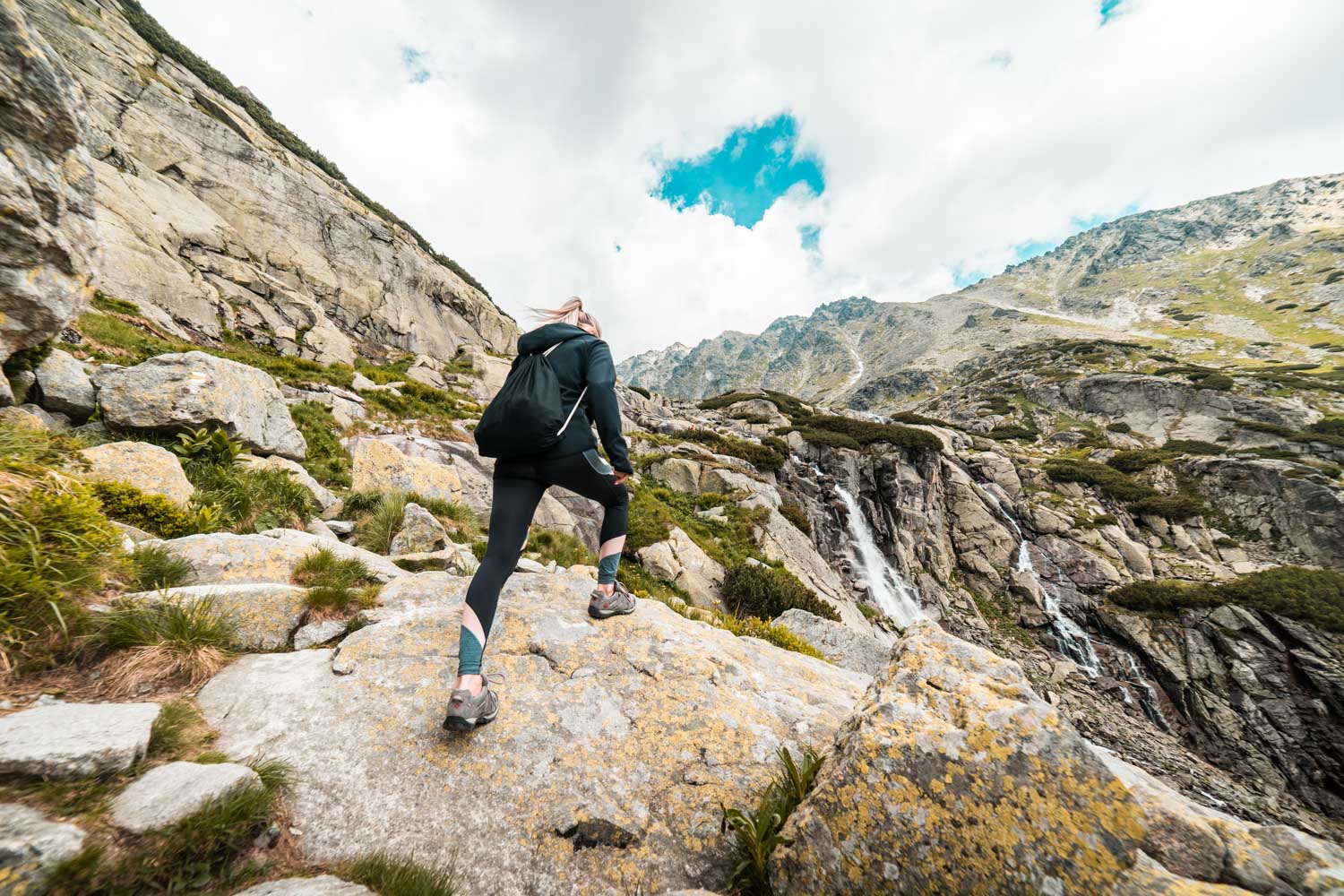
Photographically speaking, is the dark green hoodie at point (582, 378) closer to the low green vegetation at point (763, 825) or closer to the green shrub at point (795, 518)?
the low green vegetation at point (763, 825)

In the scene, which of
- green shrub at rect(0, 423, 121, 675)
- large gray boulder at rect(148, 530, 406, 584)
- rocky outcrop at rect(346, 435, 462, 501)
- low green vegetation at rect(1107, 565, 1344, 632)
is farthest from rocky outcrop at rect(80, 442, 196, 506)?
low green vegetation at rect(1107, 565, 1344, 632)

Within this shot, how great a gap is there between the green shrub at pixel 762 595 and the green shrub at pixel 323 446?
1010cm

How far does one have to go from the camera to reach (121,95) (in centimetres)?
2320

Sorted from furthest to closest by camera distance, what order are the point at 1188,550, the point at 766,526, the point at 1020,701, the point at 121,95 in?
the point at 1188,550 < the point at 121,95 < the point at 766,526 < the point at 1020,701

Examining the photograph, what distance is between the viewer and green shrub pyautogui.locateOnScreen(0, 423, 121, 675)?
8.36 ft

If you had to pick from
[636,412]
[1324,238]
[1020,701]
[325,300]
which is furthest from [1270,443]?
[1324,238]

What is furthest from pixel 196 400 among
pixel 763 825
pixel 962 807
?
pixel 962 807

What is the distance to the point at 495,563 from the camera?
11.5 feet

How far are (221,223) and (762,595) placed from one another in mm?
32773

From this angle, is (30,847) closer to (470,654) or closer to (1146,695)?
(470,654)

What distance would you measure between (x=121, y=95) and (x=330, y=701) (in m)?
39.0

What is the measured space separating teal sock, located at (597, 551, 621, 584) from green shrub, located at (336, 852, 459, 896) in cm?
265

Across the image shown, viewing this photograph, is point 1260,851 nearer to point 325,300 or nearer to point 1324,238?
point 325,300

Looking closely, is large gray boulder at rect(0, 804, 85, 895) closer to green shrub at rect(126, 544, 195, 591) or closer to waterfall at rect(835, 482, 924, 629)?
green shrub at rect(126, 544, 195, 591)
